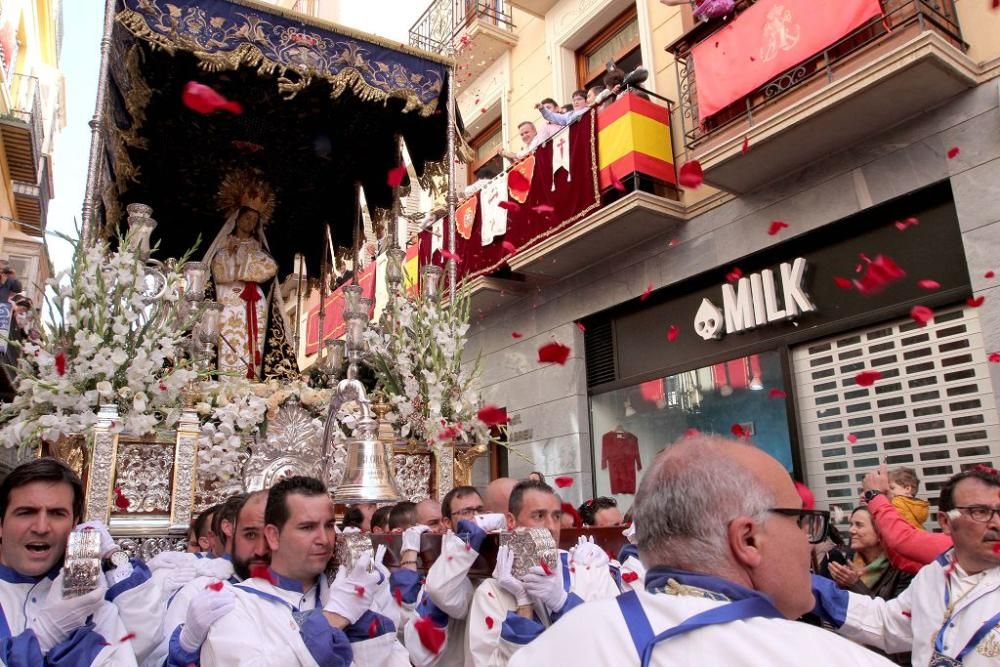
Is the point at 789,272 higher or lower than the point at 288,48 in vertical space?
lower

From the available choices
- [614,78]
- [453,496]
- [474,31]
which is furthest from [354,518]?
[474,31]

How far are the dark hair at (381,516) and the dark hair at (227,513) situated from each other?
48.8 inches

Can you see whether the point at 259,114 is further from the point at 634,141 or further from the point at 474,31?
the point at 474,31

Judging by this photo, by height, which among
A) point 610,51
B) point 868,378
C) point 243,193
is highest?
point 610,51

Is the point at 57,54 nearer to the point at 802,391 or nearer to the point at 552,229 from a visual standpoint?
the point at 552,229

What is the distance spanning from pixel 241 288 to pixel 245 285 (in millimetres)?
47

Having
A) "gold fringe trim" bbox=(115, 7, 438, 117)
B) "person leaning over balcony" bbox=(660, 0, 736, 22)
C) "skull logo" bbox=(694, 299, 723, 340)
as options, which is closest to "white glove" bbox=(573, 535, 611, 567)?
"gold fringe trim" bbox=(115, 7, 438, 117)

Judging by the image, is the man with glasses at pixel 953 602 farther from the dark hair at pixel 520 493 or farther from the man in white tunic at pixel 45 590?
the man in white tunic at pixel 45 590

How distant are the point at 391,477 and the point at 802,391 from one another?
17.7ft

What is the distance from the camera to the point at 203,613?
247 centimetres

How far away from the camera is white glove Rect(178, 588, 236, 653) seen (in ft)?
8.11

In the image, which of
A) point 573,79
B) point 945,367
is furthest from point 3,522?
point 573,79

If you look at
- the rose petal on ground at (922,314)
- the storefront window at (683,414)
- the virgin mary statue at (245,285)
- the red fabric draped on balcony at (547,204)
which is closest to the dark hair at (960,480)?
the rose petal on ground at (922,314)

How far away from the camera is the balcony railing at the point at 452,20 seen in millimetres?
13914
